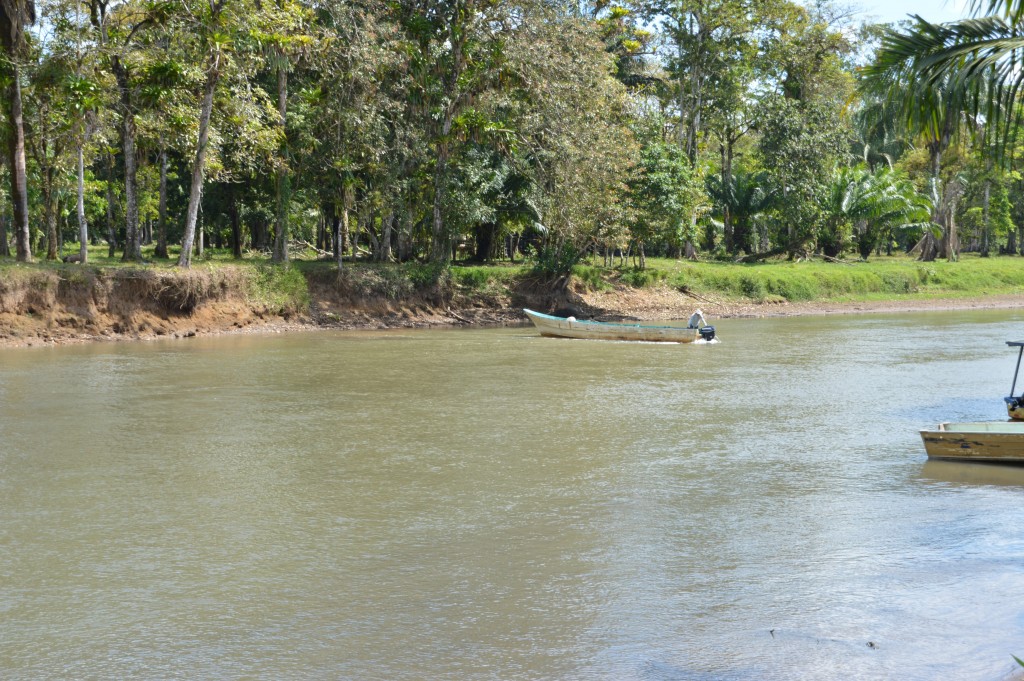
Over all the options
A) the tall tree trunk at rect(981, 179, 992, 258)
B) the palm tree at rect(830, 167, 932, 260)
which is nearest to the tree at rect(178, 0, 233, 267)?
the palm tree at rect(830, 167, 932, 260)

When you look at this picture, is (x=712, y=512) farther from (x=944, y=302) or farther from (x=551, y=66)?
(x=944, y=302)

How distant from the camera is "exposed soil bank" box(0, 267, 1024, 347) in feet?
84.3

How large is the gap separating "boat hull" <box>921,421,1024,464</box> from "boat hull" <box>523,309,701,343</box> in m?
15.5

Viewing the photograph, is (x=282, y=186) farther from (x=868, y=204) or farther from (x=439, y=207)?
(x=868, y=204)

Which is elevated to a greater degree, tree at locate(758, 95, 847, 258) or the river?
tree at locate(758, 95, 847, 258)

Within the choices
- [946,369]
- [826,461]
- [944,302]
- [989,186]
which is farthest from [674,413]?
[989,186]

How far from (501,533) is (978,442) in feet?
19.2

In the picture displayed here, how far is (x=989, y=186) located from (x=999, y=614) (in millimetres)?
59433

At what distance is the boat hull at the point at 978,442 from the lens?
11531 mm

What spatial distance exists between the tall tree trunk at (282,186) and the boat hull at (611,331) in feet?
27.4

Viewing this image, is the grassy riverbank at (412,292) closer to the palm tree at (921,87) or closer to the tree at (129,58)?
the tree at (129,58)

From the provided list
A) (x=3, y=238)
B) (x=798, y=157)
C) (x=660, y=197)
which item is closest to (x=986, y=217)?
(x=798, y=157)

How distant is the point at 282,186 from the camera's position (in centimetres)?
3159

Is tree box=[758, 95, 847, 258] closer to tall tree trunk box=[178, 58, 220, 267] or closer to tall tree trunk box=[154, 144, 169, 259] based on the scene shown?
tall tree trunk box=[154, 144, 169, 259]
